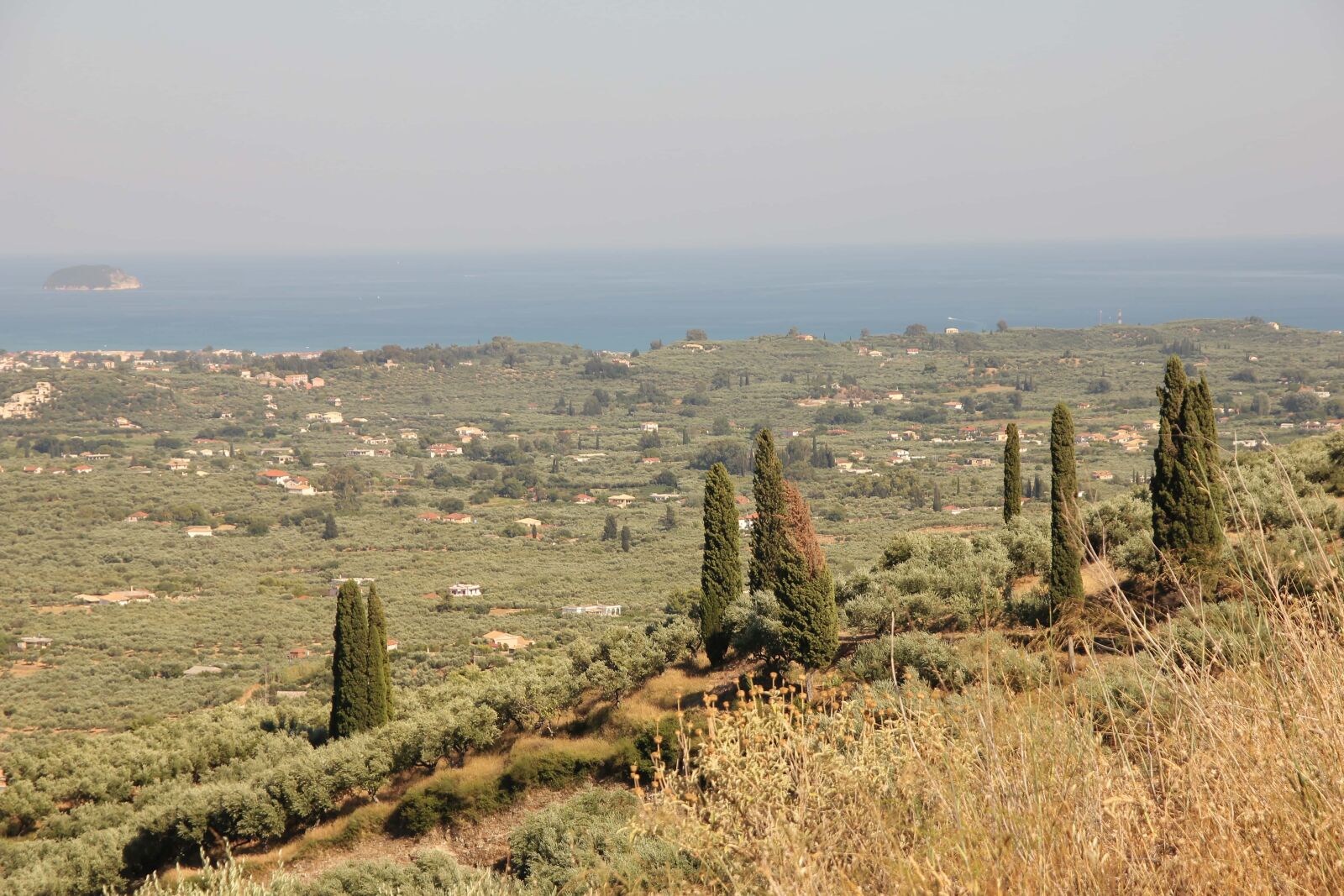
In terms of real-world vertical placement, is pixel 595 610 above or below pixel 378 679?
below

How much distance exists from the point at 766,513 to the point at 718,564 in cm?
103

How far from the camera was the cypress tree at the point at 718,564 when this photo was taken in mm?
14984

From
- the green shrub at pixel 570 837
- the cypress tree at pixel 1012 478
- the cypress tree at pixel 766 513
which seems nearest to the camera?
the green shrub at pixel 570 837

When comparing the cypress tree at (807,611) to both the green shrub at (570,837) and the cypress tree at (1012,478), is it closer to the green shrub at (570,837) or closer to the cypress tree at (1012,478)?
the green shrub at (570,837)

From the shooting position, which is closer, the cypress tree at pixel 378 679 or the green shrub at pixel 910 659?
the green shrub at pixel 910 659

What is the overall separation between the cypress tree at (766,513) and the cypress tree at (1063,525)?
3.68 m

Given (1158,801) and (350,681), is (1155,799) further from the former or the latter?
(350,681)

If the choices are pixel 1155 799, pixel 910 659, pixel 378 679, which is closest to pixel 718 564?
pixel 910 659

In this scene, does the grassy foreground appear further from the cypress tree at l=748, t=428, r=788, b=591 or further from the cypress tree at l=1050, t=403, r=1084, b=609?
the cypress tree at l=748, t=428, r=788, b=591

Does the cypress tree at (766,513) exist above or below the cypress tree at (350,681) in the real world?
above

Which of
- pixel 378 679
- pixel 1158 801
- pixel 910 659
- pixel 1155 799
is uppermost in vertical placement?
pixel 1155 799

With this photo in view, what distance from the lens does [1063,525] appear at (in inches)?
485

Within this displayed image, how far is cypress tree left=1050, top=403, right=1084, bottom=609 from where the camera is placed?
12609mm

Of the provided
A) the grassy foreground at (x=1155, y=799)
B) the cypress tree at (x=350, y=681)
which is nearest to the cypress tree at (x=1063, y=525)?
the grassy foreground at (x=1155, y=799)
